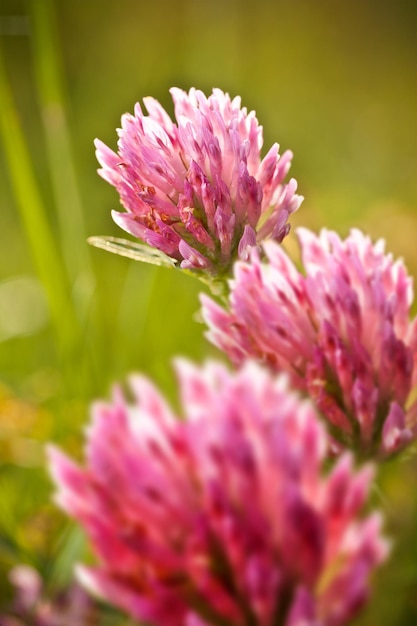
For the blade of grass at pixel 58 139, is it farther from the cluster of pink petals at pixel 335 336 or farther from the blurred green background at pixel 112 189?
the cluster of pink petals at pixel 335 336

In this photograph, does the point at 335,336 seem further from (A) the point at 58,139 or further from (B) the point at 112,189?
(B) the point at 112,189

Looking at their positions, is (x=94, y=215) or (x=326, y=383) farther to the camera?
(x=94, y=215)

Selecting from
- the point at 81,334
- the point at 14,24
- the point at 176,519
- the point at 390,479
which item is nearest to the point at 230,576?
the point at 176,519

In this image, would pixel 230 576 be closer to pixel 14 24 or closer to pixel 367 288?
pixel 367 288

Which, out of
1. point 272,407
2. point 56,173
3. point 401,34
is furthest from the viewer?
point 401,34

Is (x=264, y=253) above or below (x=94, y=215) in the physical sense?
below

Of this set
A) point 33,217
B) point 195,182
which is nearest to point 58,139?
point 33,217
